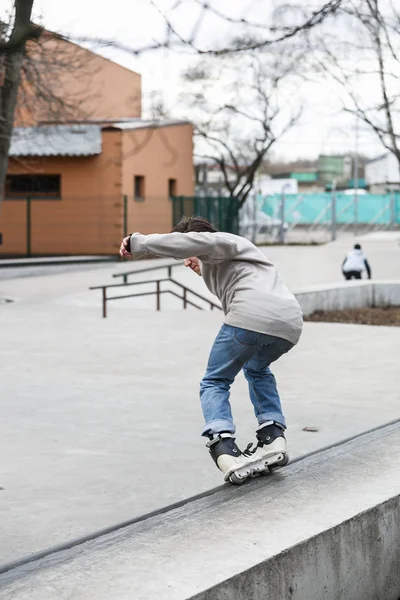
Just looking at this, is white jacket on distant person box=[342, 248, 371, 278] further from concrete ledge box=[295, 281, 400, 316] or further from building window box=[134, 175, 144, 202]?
building window box=[134, 175, 144, 202]

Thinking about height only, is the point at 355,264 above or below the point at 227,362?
below

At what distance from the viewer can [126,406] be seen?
8219 mm

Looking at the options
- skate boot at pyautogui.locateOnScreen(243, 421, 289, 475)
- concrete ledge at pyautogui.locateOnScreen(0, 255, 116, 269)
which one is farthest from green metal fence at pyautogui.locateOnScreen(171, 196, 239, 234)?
skate boot at pyautogui.locateOnScreen(243, 421, 289, 475)

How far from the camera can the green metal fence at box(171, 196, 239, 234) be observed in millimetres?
38872

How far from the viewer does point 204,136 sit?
4484 cm

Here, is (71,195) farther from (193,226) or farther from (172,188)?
(193,226)

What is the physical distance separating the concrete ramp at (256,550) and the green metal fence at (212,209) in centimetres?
3356

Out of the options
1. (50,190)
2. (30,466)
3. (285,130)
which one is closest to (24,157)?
(50,190)

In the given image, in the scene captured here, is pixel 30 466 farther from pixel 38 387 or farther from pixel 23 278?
pixel 23 278

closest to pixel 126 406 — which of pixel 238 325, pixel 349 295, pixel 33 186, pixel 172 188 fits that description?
pixel 238 325

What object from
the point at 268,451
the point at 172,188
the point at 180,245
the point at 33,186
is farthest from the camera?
the point at 172,188

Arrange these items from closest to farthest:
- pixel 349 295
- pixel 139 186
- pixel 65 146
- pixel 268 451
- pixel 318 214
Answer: pixel 268 451
pixel 349 295
pixel 65 146
pixel 139 186
pixel 318 214

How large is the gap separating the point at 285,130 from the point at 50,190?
1332cm

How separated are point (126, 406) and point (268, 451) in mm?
3130
